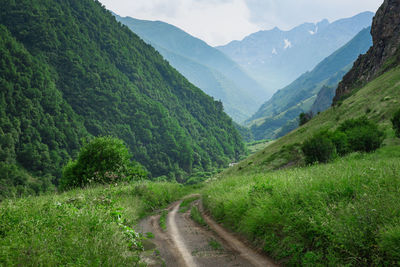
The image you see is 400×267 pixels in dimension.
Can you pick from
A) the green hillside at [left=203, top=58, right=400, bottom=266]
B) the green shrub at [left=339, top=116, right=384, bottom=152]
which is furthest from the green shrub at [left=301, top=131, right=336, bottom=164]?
the green hillside at [left=203, top=58, right=400, bottom=266]

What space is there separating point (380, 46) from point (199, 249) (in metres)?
89.4

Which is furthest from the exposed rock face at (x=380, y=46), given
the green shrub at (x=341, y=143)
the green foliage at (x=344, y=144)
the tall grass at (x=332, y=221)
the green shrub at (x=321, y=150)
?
the tall grass at (x=332, y=221)

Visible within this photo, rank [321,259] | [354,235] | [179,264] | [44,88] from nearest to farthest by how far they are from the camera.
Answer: [354,235] < [321,259] < [179,264] < [44,88]

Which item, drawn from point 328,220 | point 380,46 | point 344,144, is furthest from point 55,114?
point 328,220

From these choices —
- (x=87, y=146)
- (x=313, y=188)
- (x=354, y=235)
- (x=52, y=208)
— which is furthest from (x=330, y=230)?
(x=87, y=146)

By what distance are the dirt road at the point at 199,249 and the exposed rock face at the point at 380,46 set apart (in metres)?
72.3

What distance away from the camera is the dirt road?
23.4 feet

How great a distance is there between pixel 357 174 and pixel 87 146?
32111 mm

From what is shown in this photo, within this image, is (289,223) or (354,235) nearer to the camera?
(354,235)

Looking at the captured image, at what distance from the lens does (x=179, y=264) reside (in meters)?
7.11

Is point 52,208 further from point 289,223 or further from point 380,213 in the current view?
point 380,213

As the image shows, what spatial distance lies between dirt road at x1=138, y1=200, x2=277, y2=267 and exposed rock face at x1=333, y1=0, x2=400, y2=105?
72.3m

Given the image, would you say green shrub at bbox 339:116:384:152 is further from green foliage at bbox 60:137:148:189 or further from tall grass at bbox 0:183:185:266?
green foliage at bbox 60:137:148:189

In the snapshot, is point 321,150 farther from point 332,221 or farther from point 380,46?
point 380,46
